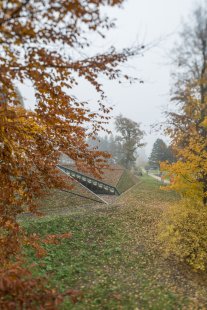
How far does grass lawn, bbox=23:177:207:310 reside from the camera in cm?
828

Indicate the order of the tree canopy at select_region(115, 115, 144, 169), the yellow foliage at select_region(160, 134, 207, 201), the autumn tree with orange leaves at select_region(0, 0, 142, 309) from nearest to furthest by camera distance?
the autumn tree with orange leaves at select_region(0, 0, 142, 309) → the yellow foliage at select_region(160, 134, 207, 201) → the tree canopy at select_region(115, 115, 144, 169)

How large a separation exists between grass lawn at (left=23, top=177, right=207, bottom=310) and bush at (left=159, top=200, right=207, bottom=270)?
0.60m

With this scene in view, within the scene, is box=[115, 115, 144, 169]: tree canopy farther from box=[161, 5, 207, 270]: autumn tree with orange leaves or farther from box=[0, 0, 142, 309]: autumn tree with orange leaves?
box=[0, 0, 142, 309]: autumn tree with orange leaves

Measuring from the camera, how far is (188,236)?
1064 cm

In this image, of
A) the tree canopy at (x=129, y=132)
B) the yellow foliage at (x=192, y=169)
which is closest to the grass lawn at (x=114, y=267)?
the yellow foliage at (x=192, y=169)

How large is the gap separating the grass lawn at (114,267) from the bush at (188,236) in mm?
603

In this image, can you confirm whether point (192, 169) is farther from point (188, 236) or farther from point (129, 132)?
point (129, 132)

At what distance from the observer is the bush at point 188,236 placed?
10.3 metres

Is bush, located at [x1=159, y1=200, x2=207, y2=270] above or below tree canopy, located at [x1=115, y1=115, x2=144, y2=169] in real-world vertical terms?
below

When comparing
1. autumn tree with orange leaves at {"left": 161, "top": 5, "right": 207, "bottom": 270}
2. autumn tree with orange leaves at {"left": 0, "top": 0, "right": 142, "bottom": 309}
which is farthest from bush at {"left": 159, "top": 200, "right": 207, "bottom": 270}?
autumn tree with orange leaves at {"left": 0, "top": 0, "right": 142, "bottom": 309}

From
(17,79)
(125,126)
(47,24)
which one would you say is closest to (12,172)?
(17,79)

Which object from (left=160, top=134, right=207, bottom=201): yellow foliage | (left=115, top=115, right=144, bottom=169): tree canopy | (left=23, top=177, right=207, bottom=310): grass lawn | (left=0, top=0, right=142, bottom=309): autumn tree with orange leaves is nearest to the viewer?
(left=0, top=0, right=142, bottom=309): autumn tree with orange leaves

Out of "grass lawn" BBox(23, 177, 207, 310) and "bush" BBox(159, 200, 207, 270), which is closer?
"grass lawn" BBox(23, 177, 207, 310)

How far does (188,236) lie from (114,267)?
128 inches
